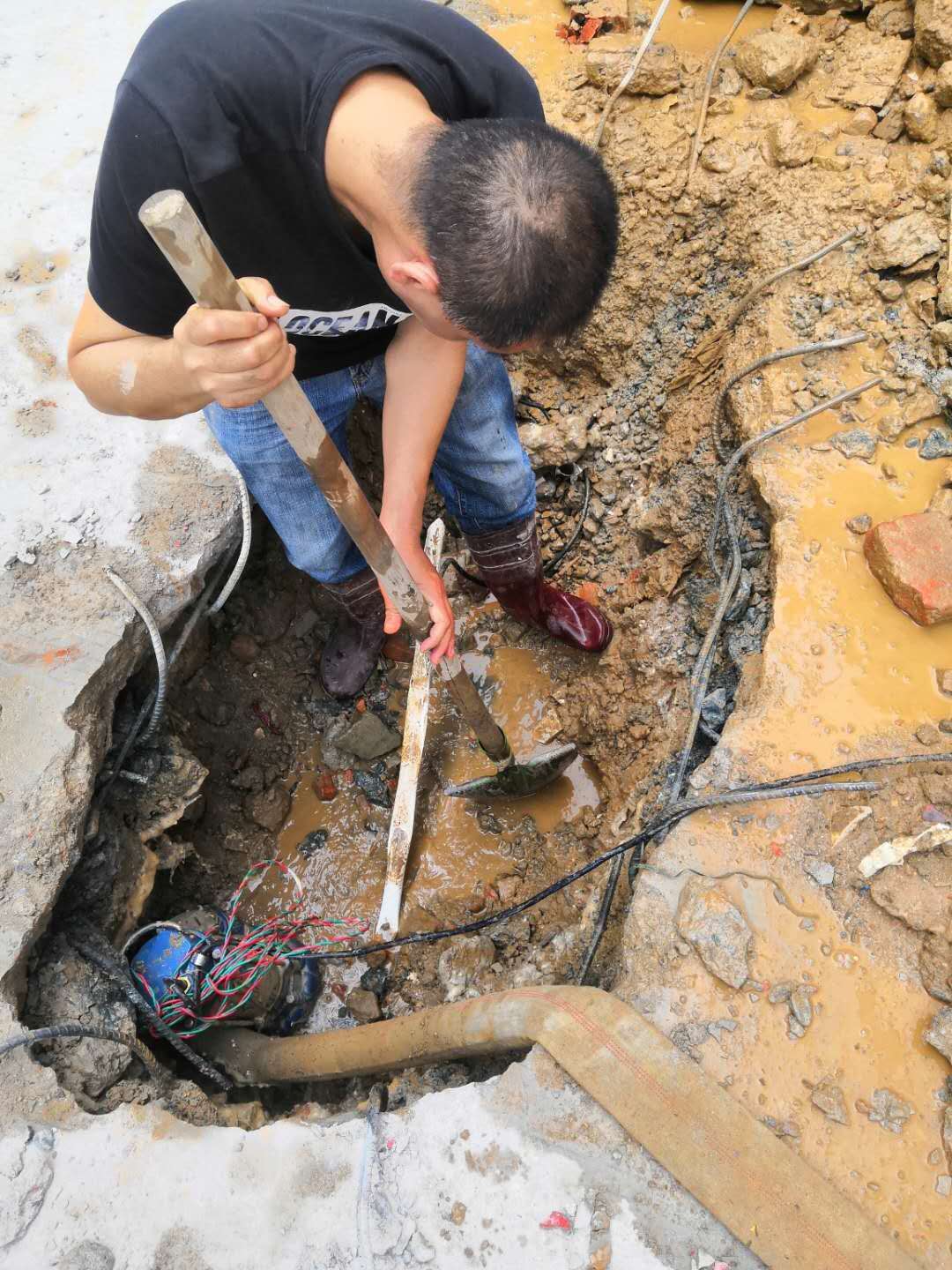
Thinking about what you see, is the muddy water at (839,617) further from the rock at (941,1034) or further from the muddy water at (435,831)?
the muddy water at (435,831)

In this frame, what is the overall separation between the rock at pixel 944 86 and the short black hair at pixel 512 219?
1.97 m

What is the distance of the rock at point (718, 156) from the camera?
107 inches

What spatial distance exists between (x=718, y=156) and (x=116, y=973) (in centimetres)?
303

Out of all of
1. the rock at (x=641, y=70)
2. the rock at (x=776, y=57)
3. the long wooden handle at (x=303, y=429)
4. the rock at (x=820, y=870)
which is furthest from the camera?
the rock at (x=641, y=70)

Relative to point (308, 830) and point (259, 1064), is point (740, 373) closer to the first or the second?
point (308, 830)

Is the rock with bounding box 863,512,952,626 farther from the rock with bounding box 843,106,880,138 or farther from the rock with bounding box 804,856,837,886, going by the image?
the rock with bounding box 843,106,880,138

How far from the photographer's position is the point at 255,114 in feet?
4.41

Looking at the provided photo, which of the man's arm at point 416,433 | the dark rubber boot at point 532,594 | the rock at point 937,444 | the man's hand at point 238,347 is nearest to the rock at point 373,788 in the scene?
the dark rubber boot at point 532,594

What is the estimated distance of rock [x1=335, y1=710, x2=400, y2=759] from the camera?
9.37ft

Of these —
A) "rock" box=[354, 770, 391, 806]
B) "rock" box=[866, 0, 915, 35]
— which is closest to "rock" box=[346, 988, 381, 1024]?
"rock" box=[354, 770, 391, 806]

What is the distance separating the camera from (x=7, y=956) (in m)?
1.71

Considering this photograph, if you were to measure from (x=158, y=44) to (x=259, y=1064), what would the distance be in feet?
7.53

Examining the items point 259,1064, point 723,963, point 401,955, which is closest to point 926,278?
point 723,963

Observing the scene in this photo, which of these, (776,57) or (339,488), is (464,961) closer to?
(339,488)
